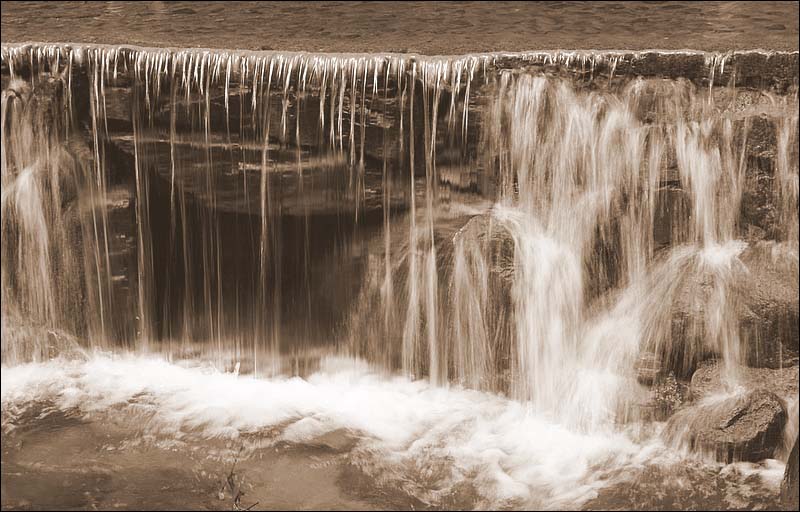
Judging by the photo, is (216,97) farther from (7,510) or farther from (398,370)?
(7,510)

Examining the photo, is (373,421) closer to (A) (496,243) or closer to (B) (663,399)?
(A) (496,243)

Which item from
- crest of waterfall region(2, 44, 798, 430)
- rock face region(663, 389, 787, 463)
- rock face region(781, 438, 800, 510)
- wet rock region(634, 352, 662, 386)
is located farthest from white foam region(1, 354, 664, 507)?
rock face region(781, 438, 800, 510)

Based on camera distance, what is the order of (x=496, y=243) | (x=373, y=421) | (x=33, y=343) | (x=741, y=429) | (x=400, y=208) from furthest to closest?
(x=33, y=343)
(x=400, y=208)
(x=496, y=243)
(x=373, y=421)
(x=741, y=429)

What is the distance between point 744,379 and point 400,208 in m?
2.70

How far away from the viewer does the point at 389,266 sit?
6.67 meters

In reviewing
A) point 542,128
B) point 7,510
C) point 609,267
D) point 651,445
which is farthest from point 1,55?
point 651,445

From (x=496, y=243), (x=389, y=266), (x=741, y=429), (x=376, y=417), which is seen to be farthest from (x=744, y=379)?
(x=389, y=266)

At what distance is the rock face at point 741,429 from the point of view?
556 cm

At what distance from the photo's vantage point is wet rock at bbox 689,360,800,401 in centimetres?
583

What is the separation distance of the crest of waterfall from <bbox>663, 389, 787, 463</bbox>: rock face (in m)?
0.33

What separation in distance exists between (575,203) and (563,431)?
1.62 meters

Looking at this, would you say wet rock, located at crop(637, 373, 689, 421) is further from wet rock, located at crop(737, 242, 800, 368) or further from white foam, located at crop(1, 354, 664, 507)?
wet rock, located at crop(737, 242, 800, 368)

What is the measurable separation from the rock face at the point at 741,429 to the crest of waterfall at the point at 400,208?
1.08ft

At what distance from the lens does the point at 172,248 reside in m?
6.98
